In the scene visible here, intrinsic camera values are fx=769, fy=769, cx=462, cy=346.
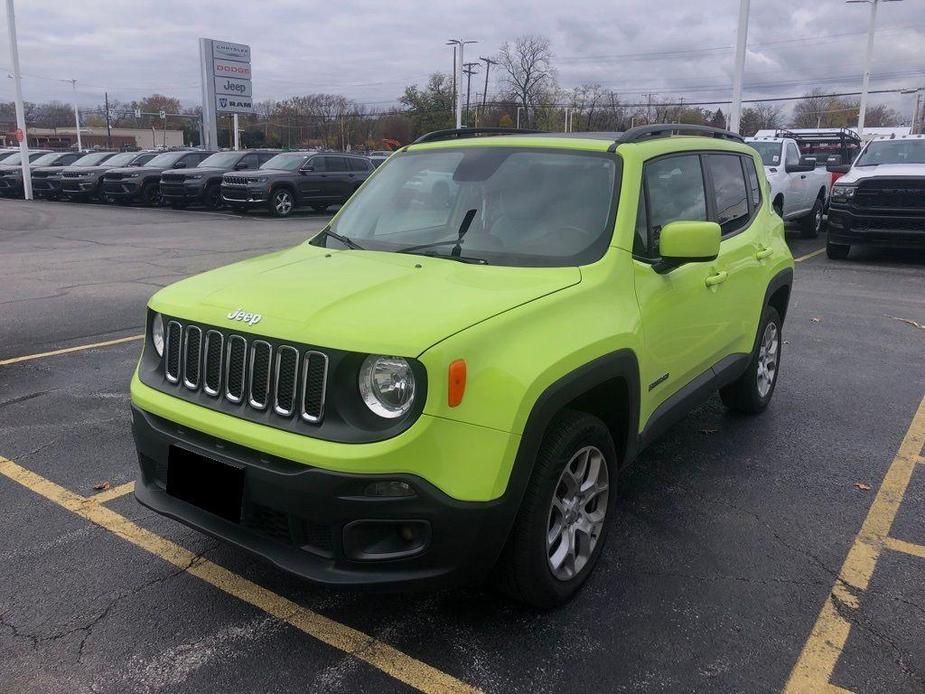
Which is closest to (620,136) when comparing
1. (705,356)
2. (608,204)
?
(608,204)

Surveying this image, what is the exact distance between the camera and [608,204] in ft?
11.5

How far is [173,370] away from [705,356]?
270cm

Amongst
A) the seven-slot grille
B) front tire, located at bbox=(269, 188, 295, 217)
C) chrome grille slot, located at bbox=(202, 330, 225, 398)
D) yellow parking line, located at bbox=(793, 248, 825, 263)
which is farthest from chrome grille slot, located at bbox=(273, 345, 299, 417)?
front tire, located at bbox=(269, 188, 295, 217)

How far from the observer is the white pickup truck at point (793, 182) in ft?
44.8

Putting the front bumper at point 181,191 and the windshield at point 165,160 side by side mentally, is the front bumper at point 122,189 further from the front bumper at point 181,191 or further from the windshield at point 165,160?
the front bumper at point 181,191

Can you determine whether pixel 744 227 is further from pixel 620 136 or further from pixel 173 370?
pixel 173 370

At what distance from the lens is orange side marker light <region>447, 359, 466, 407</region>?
246 cm

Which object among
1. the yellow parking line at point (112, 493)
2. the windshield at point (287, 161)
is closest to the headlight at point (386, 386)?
the yellow parking line at point (112, 493)

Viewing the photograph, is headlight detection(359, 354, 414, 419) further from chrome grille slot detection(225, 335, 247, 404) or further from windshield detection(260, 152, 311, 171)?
windshield detection(260, 152, 311, 171)

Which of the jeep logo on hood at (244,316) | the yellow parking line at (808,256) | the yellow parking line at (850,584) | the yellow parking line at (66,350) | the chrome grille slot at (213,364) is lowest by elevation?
the yellow parking line at (850,584)

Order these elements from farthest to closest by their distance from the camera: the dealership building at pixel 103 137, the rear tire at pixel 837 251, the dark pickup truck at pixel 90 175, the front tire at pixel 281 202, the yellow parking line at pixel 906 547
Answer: the dealership building at pixel 103 137, the dark pickup truck at pixel 90 175, the front tire at pixel 281 202, the rear tire at pixel 837 251, the yellow parking line at pixel 906 547

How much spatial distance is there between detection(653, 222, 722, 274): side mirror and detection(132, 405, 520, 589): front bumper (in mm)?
1418

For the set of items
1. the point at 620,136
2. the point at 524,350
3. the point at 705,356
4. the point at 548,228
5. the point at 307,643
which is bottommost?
the point at 307,643

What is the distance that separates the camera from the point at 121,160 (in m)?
26.9
